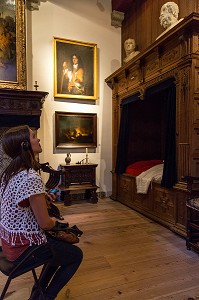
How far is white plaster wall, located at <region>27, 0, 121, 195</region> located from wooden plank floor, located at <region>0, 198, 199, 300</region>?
1.81 metres

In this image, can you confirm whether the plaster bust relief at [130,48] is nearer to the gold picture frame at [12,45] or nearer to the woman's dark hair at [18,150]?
the gold picture frame at [12,45]

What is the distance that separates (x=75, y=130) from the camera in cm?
506

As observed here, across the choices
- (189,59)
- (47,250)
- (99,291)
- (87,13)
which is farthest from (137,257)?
(87,13)

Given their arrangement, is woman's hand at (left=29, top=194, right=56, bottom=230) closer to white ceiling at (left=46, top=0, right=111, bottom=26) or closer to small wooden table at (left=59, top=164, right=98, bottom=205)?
small wooden table at (left=59, top=164, right=98, bottom=205)

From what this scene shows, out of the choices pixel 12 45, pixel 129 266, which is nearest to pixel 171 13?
pixel 12 45

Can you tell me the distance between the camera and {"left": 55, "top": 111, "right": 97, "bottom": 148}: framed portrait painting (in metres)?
4.93

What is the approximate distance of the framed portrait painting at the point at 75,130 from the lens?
4.93 meters

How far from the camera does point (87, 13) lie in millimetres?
5129

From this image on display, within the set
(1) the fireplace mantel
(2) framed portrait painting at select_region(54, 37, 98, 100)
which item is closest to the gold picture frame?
(1) the fireplace mantel

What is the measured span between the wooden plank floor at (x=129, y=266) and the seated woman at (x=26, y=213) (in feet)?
2.27

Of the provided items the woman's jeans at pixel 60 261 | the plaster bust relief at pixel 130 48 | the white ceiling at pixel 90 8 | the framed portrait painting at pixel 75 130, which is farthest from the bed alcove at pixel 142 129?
the woman's jeans at pixel 60 261

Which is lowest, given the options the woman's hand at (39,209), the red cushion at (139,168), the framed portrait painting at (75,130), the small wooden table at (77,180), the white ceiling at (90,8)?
the small wooden table at (77,180)

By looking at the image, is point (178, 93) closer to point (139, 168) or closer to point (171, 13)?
point (171, 13)

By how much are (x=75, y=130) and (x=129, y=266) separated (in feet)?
10.7
